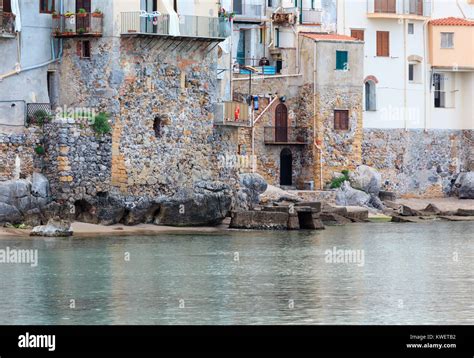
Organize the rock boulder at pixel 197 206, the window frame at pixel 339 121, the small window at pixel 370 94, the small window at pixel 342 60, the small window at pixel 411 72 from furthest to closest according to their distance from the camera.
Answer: the small window at pixel 411 72 < the small window at pixel 370 94 < the window frame at pixel 339 121 < the small window at pixel 342 60 < the rock boulder at pixel 197 206

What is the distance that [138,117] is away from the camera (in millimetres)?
67562

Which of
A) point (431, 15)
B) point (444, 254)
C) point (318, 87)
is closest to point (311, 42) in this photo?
point (318, 87)

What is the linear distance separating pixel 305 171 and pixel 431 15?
11340 mm

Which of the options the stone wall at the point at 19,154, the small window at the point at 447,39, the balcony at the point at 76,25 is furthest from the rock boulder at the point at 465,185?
the stone wall at the point at 19,154

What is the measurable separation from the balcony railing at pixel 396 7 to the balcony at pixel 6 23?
2761 cm

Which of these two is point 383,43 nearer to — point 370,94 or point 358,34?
point 358,34

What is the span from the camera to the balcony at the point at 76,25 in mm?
66000

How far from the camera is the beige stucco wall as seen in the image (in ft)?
298

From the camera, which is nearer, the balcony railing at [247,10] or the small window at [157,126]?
the small window at [157,126]

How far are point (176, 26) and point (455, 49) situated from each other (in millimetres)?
26651

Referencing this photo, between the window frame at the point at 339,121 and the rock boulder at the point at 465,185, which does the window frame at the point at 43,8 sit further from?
the rock boulder at the point at 465,185

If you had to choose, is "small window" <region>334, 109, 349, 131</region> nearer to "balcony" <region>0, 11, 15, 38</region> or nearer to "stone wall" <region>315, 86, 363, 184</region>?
"stone wall" <region>315, 86, 363, 184</region>

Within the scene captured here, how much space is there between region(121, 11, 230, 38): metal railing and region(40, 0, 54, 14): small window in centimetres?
254

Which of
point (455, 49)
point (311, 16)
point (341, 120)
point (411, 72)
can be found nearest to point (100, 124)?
point (341, 120)
